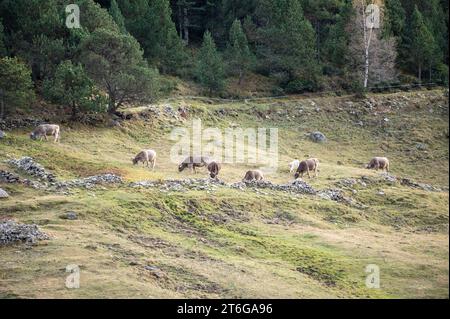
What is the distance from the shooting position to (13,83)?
48.5 meters

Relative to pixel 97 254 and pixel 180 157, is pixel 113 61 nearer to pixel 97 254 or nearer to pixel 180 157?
pixel 180 157

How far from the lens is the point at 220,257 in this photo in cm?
3089

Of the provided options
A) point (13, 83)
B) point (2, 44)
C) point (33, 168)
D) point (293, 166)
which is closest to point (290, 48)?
point (293, 166)

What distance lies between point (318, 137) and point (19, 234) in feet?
113

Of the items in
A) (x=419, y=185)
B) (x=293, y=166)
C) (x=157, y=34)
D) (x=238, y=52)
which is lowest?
(x=419, y=185)

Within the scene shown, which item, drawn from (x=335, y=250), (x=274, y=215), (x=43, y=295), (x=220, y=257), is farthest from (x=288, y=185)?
(x=43, y=295)

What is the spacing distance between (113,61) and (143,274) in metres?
30.0

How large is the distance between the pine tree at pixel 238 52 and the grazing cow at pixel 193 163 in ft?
93.4

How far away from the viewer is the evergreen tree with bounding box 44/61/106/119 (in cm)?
5047

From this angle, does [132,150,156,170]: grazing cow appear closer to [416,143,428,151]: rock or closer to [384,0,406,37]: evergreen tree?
[416,143,428,151]: rock

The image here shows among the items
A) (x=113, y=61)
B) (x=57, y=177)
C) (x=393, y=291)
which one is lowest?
(x=393, y=291)

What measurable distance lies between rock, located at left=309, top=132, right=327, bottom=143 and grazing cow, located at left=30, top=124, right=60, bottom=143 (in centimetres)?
2307

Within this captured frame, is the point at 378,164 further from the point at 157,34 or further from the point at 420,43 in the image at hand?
the point at 157,34

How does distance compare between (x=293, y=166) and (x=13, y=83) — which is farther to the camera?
(x=13, y=83)
